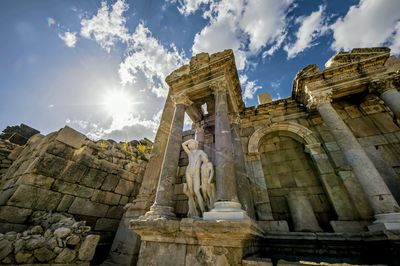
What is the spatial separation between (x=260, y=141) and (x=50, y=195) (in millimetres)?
6455

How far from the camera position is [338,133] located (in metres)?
4.43

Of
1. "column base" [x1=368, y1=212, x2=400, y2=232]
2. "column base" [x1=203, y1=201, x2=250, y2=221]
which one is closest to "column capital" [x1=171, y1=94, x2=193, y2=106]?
"column base" [x1=203, y1=201, x2=250, y2=221]

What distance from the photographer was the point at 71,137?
15.8 ft

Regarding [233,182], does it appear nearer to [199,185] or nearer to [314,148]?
[199,185]

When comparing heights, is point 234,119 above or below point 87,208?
above

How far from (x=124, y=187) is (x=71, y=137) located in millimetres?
2308

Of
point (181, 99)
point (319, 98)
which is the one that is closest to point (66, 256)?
point (181, 99)

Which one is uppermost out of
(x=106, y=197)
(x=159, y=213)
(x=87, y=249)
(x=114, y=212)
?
(x=106, y=197)

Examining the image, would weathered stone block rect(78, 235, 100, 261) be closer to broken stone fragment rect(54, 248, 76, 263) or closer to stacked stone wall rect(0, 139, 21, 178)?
broken stone fragment rect(54, 248, 76, 263)

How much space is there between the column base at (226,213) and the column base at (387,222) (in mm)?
2691

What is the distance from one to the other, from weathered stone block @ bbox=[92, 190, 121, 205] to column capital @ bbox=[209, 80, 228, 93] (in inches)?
186

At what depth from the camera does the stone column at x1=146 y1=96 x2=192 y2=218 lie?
3.36 metres

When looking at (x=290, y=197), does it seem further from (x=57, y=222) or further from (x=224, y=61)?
(x=57, y=222)

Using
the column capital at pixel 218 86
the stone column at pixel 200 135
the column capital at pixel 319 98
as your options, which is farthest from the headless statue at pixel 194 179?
the column capital at pixel 319 98
